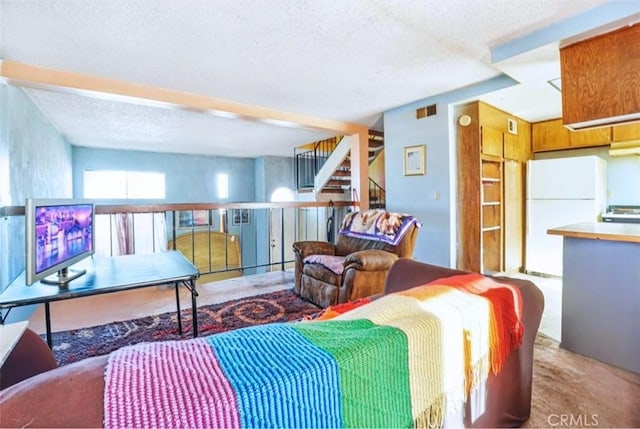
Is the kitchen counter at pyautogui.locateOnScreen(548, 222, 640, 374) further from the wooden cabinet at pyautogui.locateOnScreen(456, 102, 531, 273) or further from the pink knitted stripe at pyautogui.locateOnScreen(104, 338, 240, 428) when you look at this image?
the pink knitted stripe at pyautogui.locateOnScreen(104, 338, 240, 428)

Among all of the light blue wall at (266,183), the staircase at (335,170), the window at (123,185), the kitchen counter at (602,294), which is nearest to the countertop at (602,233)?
the kitchen counter at (602,294)

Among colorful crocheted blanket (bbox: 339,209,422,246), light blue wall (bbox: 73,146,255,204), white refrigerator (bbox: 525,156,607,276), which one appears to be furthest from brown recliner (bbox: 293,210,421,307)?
light blue wall (bbox: 73,146,255,204)

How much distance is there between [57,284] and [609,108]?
3563mm

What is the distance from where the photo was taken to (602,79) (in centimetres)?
217

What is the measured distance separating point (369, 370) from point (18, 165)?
388cm

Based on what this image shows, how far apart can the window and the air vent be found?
20.3 ft

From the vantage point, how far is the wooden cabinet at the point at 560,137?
3.90m

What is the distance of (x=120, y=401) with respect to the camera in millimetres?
521

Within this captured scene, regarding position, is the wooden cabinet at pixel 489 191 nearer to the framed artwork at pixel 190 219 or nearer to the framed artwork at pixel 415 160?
the framed artwork at pixel 415 160

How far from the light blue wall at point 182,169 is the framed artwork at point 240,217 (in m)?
0.42

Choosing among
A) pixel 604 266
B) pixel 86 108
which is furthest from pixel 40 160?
pixel 604 266

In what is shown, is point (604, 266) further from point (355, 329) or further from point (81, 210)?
point (81, 210)

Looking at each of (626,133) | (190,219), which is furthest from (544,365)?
(190,219)

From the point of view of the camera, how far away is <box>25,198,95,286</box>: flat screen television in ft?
4.78
